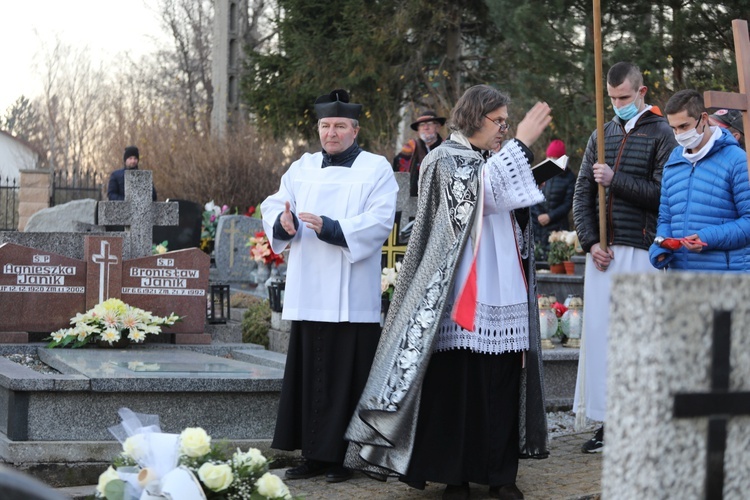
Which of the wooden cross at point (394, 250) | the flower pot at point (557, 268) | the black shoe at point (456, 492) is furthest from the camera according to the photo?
the flower pot at point (557, 268)

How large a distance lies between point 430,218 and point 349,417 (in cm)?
118

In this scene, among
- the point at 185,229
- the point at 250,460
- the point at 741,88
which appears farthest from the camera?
the point at 185,229

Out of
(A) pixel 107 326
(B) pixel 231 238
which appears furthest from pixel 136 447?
(B) pixel 231 238

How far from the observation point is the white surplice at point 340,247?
5785mm

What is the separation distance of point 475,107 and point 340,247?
1.08m

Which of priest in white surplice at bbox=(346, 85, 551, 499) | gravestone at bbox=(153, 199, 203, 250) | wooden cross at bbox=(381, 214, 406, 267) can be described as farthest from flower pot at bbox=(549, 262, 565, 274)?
priest in white surplice at bbox=(346, 85, 551, 499)

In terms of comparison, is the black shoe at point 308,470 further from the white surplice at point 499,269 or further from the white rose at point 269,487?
the white rose at point 269,487

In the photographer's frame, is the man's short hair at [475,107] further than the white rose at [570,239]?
No

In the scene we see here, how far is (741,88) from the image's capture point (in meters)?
4.71

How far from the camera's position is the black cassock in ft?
18.8

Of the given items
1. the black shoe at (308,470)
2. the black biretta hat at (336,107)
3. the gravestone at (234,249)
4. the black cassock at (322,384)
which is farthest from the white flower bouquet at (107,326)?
the gravestone at (234,249)

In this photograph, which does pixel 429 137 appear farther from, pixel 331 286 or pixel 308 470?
pixel 308 470

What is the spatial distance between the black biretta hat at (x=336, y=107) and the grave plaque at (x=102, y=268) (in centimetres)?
348

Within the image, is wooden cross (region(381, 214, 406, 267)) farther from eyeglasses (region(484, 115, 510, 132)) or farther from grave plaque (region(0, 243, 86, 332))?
eyeglasses (region(484, 115, 510, 132))
